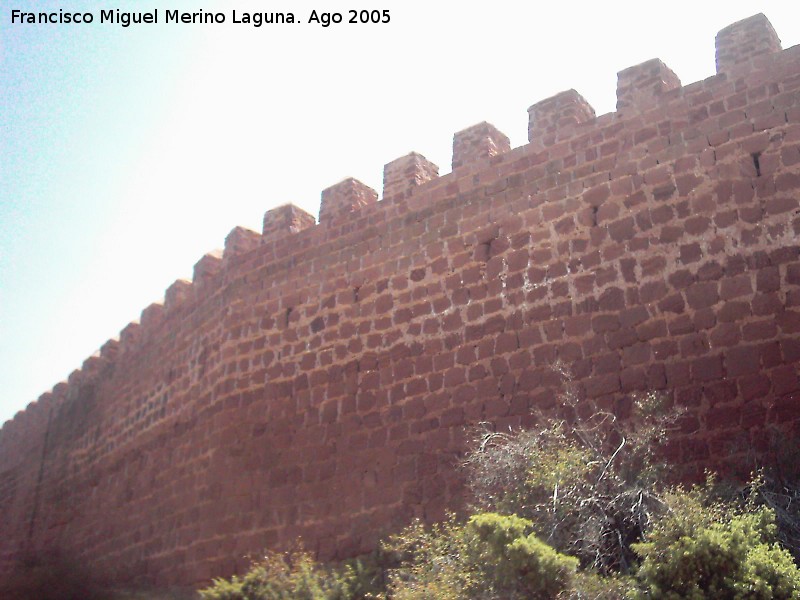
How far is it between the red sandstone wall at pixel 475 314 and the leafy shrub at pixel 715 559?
4.85ft

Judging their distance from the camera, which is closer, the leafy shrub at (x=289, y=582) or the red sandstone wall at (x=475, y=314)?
the red sandstone wall at (x=475, y=314)

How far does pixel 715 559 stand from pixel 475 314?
3.82 metres

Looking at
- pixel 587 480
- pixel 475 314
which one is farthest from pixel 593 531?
pixel 475 314

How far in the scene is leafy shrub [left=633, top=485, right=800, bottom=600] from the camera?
4.87 metres

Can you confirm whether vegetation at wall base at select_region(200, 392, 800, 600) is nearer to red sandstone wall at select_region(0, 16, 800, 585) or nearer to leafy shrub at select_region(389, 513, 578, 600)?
leafy shrub at select_region(389, 513, 578, 600)

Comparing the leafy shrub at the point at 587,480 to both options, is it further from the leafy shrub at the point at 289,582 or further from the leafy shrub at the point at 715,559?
the leafy shrub at the point at 289,582

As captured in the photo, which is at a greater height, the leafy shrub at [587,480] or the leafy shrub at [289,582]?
the leafy shrub at [587,480]

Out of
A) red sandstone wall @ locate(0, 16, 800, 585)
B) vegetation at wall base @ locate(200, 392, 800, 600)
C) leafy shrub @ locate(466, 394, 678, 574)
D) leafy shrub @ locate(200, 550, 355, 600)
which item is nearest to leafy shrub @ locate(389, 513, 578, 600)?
vegetation at wall base @ locate(200, 392, 800, 600)

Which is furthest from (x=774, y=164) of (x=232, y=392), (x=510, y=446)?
(x=232, y=392)

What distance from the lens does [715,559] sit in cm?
501

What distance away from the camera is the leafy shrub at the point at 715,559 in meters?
4.87

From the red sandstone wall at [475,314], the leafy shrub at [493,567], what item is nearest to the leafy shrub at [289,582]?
the red sandstone wall at [475,314]

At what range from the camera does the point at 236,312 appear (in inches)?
424

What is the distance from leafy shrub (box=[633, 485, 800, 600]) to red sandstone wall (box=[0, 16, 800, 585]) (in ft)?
4.85
